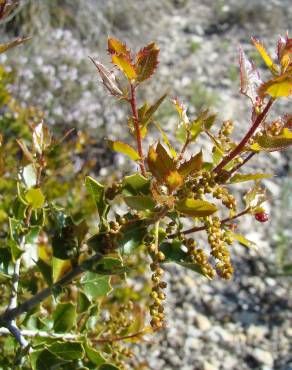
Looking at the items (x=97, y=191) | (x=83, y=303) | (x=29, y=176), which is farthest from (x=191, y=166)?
(x=83, y=303)

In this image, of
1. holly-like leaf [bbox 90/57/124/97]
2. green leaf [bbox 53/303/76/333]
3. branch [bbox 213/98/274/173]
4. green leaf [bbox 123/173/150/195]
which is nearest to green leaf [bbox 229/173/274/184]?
branch [bbox 213/98/274/173]

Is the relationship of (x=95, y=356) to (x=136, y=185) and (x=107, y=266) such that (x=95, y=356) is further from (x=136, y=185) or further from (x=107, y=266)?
(x=136, y=185)

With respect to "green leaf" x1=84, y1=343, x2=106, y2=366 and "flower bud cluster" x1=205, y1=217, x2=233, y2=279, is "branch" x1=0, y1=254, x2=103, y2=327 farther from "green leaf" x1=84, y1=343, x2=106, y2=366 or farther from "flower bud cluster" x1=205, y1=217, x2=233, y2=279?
"flower bud cluster" x1=205, y1=217, x2=233, y2=279

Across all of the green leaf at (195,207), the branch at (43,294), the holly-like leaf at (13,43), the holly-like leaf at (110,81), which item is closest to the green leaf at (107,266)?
the branch at (43,294)

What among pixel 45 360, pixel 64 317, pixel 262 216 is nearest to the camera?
pixel 262 216

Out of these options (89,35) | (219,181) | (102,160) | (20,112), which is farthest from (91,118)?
(219,181)
